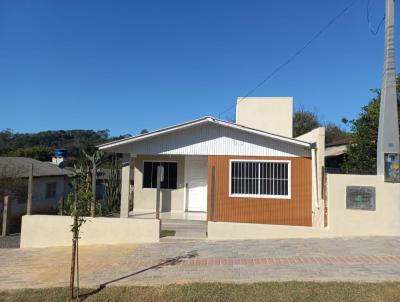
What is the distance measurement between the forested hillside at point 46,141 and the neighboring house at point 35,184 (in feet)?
65.2

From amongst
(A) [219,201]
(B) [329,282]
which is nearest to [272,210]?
(A) [219,201]

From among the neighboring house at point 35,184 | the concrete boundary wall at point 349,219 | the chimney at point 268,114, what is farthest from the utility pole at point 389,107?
the neighboring house at point 35,184

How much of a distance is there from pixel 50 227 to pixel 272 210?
7.48m

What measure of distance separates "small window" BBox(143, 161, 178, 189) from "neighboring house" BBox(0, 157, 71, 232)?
377 inches

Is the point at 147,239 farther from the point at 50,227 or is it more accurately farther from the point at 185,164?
the point at 185,164

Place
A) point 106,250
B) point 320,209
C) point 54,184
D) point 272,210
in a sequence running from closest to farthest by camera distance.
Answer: point 106,250
point 320,209
point 272,210
point 54,184

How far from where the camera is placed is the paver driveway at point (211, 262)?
22.3 ft

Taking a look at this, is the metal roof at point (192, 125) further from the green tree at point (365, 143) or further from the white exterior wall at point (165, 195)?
the green tree at point (365, 143)

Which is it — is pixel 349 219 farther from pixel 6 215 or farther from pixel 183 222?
pixel 6 215

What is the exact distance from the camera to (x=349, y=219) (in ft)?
33.8

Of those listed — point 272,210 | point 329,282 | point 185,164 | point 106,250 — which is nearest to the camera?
point 329,282

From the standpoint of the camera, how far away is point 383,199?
32.8 ft

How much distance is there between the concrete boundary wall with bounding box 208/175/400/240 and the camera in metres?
10.0

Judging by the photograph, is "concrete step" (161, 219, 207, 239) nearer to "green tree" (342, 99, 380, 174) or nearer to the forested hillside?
"green tree" (342, 99, 380, 174)
